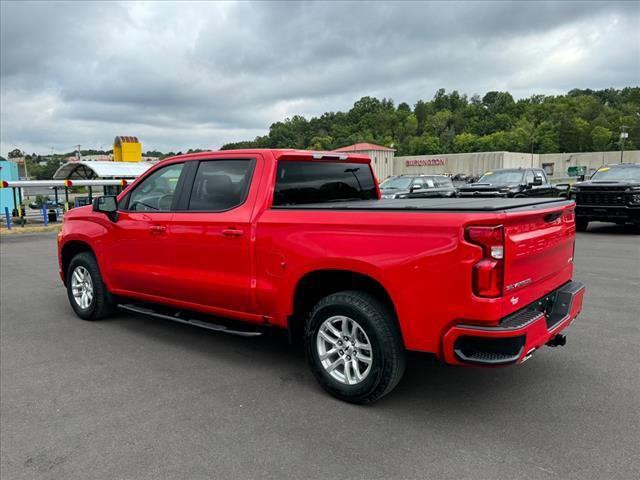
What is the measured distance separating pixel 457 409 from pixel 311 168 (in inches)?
95.0

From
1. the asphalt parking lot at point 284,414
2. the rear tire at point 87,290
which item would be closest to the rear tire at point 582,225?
the asphalt parking lot at point 284,414

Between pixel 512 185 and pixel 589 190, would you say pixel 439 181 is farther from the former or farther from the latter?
pixel 589 190

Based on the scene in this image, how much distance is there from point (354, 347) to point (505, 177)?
15154mm

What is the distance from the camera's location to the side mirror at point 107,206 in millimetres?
5461

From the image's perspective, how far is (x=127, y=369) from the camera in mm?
4586

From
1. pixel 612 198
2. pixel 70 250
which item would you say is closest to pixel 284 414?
pixel 70 250

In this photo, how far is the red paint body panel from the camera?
3.15 m

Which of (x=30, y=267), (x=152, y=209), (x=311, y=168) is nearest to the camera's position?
(x=311, y=168)

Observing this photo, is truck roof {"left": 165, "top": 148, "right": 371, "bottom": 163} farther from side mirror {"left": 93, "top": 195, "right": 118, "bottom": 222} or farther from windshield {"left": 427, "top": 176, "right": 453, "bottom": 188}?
windshield {"left": 427, "top": 176, "right": 453, "bottom": 188}

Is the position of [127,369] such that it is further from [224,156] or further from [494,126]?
[494,126]

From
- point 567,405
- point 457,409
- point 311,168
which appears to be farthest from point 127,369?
point 567,405

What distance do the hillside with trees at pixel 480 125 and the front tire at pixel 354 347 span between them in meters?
95.6

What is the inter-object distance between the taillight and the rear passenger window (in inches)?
83.2

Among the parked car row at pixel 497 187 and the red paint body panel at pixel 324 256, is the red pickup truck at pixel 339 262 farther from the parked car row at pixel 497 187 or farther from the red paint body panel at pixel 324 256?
the parked car row at pixel 497 187
